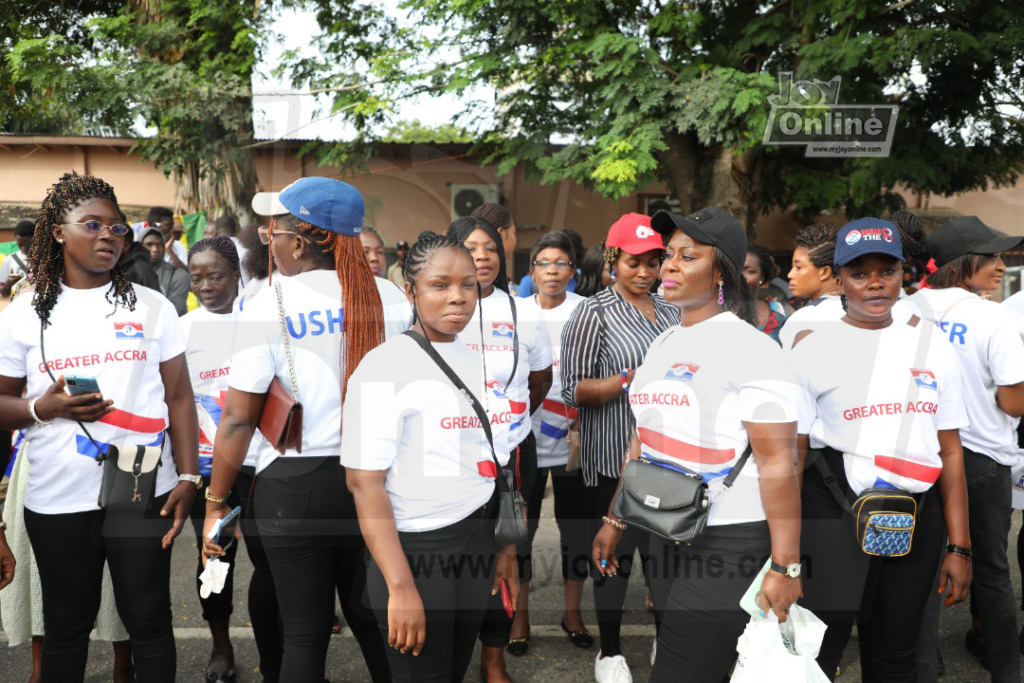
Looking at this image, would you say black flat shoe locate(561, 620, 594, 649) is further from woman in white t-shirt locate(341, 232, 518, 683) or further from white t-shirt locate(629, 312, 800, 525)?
white t-shirt locate(629, 312, 800, 525)

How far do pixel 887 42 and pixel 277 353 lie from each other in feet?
25.5

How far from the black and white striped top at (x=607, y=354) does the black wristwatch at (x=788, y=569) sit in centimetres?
130

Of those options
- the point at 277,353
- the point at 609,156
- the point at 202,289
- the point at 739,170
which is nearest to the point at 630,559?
the point at 277,353

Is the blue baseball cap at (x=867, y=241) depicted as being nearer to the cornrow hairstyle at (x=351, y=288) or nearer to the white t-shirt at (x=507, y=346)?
the white t-shirt at (x=507, y=346)

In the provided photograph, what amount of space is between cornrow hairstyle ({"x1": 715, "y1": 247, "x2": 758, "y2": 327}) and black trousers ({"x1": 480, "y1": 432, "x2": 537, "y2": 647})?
3.53ft

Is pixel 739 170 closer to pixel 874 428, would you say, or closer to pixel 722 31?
pixel 722 31

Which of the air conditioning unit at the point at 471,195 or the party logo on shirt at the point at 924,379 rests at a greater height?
the air conditioning unit at the point at 471,195

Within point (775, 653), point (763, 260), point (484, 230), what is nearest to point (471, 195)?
point (763, 260)

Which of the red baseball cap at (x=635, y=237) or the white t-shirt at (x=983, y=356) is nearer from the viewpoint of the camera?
the white t-shirt at (x=983, y=356)

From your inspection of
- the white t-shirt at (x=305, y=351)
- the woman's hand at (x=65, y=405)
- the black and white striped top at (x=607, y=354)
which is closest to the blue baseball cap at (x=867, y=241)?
the black and white striped top at (x=607, y=354)

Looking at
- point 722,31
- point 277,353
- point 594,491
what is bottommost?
point 594,491

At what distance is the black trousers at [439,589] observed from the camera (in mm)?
2291

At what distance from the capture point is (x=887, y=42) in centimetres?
796

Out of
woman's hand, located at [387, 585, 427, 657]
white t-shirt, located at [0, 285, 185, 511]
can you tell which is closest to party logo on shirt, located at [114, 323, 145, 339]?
white t-shirt, located at [0, 285, 185, 511]
